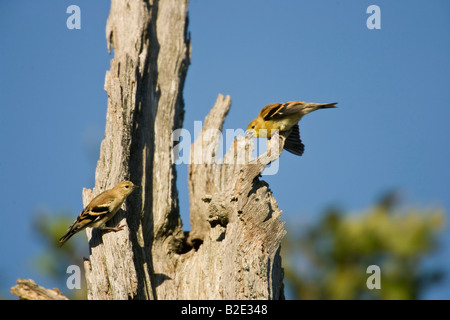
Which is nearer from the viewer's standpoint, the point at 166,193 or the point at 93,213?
the point at 93,213

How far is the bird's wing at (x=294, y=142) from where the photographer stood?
9586mm

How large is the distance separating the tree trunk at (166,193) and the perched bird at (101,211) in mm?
257

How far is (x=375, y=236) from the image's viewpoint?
9.24m

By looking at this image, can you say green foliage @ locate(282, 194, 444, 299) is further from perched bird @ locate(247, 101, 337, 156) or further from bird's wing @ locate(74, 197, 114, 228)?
bird's wing @ locate(74, 197, 114, 228)

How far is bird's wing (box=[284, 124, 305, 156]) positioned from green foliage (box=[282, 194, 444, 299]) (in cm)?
145

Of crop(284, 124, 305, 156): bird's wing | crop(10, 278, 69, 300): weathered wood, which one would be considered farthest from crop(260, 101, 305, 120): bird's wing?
crop(10, 278, 69, 300): weathered wood

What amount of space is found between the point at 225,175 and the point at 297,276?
2663 millimetres

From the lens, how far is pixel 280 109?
28.8 ft

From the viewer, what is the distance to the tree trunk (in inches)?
273

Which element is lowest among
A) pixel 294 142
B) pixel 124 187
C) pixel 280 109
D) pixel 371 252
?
pixel 371 252

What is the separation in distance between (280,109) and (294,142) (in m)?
1.08

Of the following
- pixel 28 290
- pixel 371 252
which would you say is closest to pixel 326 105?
pixel 371 252

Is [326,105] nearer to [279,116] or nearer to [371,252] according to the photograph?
[279,116]

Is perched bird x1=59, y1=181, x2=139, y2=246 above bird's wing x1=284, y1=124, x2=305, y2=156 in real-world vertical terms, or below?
below
